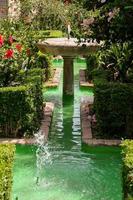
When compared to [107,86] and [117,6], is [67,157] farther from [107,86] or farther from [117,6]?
[117,6]

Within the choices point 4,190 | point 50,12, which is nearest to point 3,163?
point 4,190

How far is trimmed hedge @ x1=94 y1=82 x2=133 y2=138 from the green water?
50 cm

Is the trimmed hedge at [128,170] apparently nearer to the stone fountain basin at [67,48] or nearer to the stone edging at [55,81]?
the stone fountain basin at [67,48]

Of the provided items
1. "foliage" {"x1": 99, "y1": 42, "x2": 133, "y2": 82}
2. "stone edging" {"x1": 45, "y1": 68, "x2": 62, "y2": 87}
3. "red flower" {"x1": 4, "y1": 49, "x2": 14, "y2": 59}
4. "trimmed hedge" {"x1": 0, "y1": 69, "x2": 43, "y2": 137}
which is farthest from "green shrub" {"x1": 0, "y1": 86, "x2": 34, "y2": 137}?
"stone edging" {"x1": 45, "y1": 68, "x2": 62, "y2": 87}

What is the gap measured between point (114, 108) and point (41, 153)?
53.8 inches

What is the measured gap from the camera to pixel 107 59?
34.0ft

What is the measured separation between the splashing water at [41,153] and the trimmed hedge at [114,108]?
94 centimetres

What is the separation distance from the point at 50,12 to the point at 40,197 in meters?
16.9

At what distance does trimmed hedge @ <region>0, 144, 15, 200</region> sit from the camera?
443cm

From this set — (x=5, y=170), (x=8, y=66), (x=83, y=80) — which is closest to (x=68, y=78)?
(x=83, y=80)

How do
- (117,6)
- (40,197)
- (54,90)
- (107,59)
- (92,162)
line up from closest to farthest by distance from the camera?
(40,197), (92,162), (117,6), (107,59), (54,90)

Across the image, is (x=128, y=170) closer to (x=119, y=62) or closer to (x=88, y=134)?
(x=88, y=134)

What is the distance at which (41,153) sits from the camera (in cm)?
756

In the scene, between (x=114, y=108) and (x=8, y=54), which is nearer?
(x=114, y=108)
